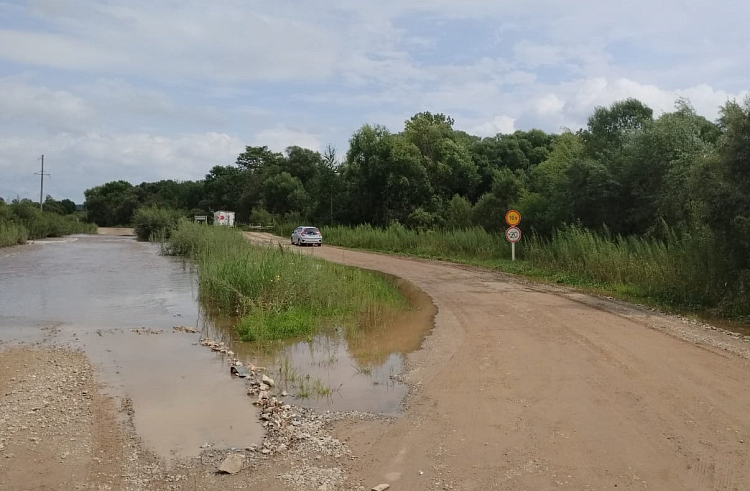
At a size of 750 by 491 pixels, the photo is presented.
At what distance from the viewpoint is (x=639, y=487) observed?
4938mm

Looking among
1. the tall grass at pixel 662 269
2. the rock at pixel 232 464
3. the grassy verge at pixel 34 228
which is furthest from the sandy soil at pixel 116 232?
the rock at pixel 232 464

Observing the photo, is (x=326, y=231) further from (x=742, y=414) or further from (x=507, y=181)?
(x=742, y=414)

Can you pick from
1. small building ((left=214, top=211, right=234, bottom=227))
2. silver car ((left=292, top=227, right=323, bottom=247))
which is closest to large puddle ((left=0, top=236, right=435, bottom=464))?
silver car ((left=292, top=227, right=323, bottom=247))

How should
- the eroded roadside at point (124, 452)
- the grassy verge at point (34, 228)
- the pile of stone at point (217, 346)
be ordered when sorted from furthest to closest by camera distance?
the grassy verge at point (34, 228)
the pile of stone at point (217, 346)
the eroded roadside at point (124, 452)

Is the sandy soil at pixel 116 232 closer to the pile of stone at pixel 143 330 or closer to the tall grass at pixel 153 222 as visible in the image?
the tall grass at pixel 153 222

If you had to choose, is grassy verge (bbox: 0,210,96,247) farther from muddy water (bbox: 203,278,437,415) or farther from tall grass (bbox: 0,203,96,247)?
muddy water (bbox: 203,278,437,415)

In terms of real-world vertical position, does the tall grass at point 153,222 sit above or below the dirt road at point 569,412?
above

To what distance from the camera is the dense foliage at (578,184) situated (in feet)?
44.4

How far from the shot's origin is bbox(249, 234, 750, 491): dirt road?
17.2 feet

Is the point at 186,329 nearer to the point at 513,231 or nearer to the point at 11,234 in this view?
the point at 513,231

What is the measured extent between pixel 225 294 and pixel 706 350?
1041 centimetres

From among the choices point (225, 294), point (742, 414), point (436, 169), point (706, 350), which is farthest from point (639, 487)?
point (436, 169)

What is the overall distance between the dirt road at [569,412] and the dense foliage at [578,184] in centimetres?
Answer: 308

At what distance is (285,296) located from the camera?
46.8 feet
